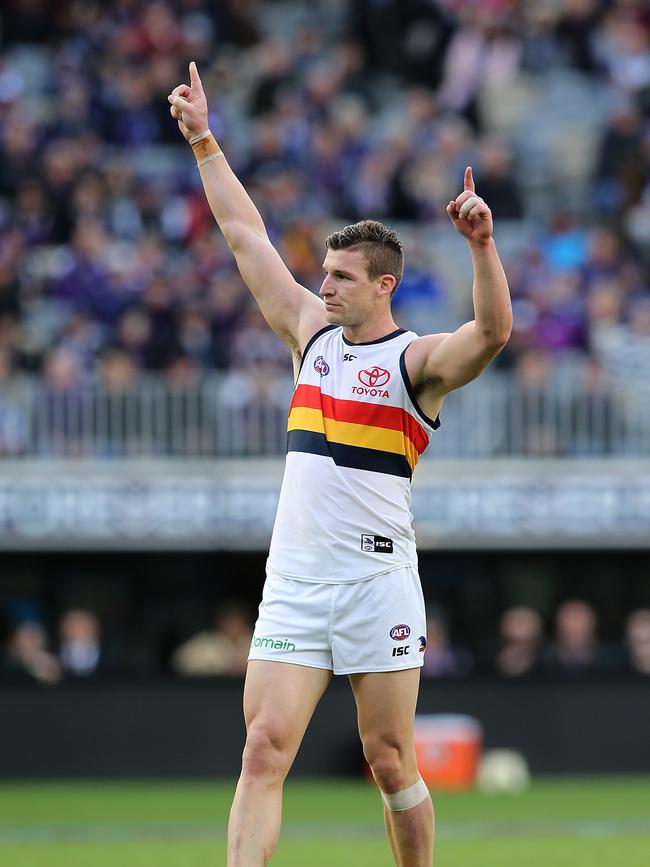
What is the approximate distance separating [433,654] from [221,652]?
207 cm

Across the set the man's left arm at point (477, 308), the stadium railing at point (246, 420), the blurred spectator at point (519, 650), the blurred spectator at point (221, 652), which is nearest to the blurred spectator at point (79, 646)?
the blurred spectator at point (221, 652)

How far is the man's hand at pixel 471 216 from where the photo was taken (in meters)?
6.33

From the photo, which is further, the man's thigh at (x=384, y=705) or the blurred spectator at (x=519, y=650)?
the blurred spectator at (x=519, y=650)

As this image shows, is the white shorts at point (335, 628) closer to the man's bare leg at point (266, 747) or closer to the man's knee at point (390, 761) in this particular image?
the man's bare leg at point (266, 747)

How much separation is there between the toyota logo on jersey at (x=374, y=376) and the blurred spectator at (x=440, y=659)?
10.1 metres

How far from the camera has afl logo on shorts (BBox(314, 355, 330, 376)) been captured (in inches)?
275

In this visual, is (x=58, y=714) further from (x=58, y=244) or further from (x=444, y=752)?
(x=58, y=244)

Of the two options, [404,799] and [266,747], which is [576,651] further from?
[266,747]

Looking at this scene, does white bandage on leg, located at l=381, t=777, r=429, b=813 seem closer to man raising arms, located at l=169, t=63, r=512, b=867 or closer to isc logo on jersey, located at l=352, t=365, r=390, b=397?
man raising arms, located at l=169, t=63, r=512, b=867

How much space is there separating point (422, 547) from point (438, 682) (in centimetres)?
174

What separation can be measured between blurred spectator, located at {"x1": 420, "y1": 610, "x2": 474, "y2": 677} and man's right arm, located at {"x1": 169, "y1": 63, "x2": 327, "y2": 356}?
9.74 metres

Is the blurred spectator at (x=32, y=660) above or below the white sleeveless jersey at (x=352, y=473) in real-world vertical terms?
below

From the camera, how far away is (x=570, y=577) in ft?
63.1

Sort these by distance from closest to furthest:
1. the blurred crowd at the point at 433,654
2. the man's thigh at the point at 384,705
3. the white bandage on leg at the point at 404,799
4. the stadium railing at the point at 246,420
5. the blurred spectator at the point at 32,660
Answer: the man's thigh at the point at 384,705, the white bandage on leg at the point at 404,799, the blurred spectator at the point at 32,660, the blurred crowd at the point at 433,654, the stadium railing at the point at 246,420
